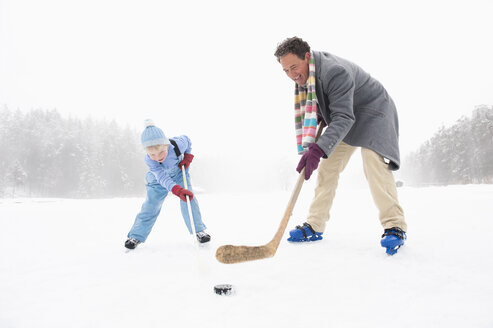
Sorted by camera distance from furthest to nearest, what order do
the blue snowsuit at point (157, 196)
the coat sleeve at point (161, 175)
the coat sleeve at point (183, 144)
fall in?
the coat sleeve at point (183, 144) → the blue snowsuit at point (157, 196) → the coat sleeve at point (161, 175)

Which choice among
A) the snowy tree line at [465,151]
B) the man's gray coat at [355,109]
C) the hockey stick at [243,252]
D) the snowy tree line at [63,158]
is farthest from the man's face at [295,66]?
the snowy tree line at [63,158]

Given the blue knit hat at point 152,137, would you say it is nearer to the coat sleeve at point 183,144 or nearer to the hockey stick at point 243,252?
the coat sleeve at point 183,144

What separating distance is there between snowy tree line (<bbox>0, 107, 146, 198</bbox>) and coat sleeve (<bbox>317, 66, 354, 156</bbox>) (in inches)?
1501

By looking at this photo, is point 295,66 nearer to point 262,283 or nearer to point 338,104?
point 338,104

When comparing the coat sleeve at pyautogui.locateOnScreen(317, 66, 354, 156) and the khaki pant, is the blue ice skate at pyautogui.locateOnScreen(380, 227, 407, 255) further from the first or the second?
the coat sleeve at pyautogui.locateOnScreen(317, 66, 354, 156)

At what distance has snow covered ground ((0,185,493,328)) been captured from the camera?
53.6 inches

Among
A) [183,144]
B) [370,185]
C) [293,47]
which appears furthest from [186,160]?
[370,185]

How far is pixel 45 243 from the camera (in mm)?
3219

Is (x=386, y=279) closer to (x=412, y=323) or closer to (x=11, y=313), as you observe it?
(x=412, y=323)

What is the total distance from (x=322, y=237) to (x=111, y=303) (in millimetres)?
2064

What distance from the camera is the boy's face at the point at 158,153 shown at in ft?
9.91

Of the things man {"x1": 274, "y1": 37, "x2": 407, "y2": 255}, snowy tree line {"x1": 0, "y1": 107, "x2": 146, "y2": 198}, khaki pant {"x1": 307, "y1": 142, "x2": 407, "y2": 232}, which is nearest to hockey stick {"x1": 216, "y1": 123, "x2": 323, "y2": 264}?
man {"x1": 274, "y1": 37, "x2": 407, "y2": 255}

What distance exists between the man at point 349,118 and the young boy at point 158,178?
1.15 meters

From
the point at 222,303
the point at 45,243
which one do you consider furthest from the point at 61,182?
the point at 222,303
